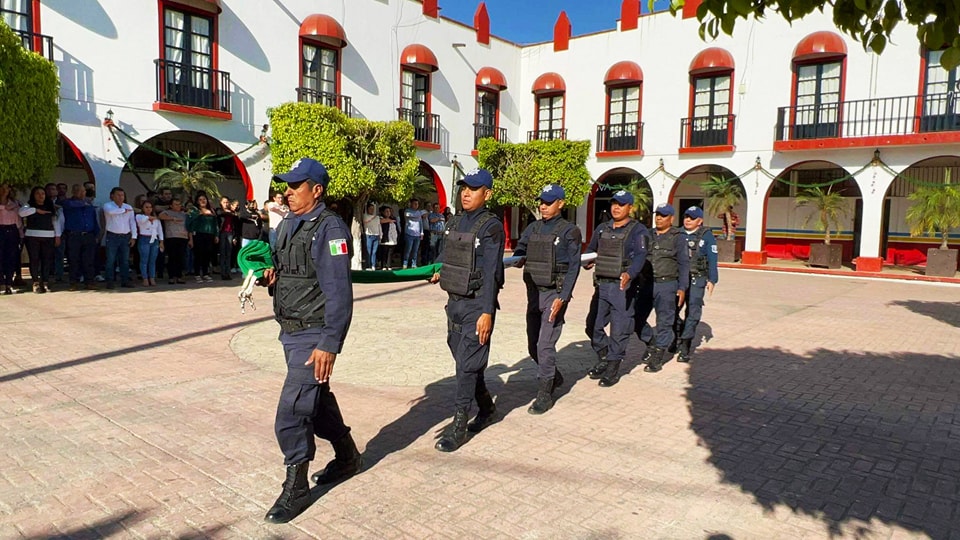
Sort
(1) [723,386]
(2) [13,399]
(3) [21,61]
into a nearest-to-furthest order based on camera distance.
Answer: (2) [13,399] → (1) [723,386] → (3) [21,61]

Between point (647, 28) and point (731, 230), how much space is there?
706 centimetres

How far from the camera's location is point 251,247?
13.6 ft

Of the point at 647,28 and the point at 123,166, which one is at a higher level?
the point at 647,28

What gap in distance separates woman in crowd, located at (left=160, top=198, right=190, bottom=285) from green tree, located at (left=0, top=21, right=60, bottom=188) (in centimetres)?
221

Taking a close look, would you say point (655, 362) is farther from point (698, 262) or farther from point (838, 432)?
point (838, 432)

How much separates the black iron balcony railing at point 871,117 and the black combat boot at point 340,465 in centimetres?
1866

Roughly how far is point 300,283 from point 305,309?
0.45ft

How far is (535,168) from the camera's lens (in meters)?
20.4

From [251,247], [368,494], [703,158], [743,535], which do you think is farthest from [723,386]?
[703,158]

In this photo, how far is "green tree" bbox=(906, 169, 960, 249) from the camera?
16.4 m

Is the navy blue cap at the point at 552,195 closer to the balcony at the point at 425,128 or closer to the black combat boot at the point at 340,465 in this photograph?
the black combat boot at the point at 340,465

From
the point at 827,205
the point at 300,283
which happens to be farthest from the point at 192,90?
Result: the point at 827,205

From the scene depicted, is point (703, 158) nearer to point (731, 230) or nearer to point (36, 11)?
point (731, 230)

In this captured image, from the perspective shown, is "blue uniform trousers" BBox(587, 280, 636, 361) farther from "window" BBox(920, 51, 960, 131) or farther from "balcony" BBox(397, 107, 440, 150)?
"window" BBox(920, 51, 960, 131)
